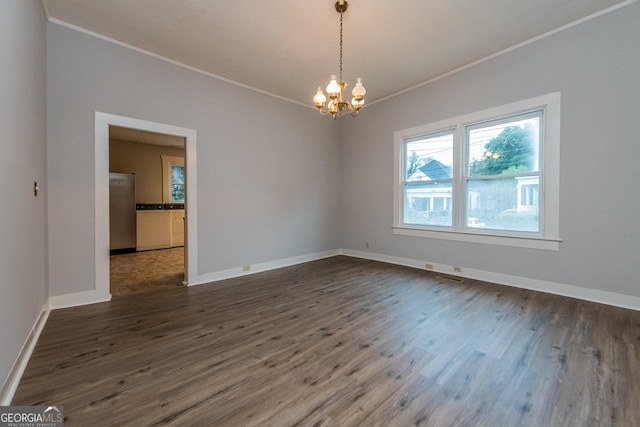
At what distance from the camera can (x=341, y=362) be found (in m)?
1.86

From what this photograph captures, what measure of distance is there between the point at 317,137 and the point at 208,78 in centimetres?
228

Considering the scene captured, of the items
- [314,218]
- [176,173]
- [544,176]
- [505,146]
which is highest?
[176,173]

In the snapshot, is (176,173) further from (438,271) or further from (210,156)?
(438,271)

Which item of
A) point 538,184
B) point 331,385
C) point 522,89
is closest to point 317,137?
point 522,89

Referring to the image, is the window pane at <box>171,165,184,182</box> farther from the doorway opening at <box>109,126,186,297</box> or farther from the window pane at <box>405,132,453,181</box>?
the window pane at <box>405,132,453,181</box>

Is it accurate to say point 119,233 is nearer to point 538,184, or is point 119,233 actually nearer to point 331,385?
point 331,385

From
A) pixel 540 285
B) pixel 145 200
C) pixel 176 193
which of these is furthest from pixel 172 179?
pixel 540 285

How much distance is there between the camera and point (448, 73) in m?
4.05

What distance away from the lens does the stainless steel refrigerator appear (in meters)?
5.87

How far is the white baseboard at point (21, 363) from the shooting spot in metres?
1.45

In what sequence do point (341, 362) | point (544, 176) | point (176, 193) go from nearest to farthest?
1. point (341, 362)
2. point (544, 176)
3. point (176, 193)

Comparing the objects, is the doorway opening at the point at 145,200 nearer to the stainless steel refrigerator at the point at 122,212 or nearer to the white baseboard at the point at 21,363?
the stainless steel refrigerator at the point at 122,212

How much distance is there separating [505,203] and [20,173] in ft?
16.8

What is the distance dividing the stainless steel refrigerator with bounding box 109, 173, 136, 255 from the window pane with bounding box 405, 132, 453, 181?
6.30 meters
